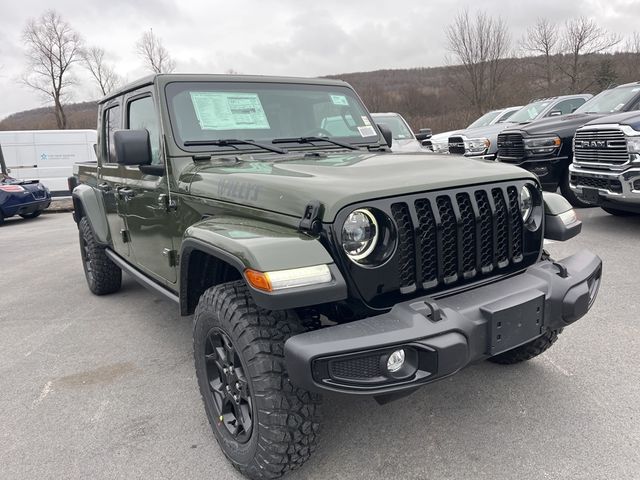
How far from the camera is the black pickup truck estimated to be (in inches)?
299

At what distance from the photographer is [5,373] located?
3.55 m

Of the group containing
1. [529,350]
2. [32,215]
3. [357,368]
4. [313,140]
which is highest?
[313,140]

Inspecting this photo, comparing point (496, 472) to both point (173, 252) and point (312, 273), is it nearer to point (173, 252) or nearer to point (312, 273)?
point (312, 273)

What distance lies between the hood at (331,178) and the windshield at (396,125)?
6.44 metres

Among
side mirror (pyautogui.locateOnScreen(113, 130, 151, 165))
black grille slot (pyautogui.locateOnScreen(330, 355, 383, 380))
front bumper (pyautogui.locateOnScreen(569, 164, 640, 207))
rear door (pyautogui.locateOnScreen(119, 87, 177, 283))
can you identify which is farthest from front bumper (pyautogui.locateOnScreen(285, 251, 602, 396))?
front bumper (pyautogui.locateOnScreen(569, 164, 640, 207))

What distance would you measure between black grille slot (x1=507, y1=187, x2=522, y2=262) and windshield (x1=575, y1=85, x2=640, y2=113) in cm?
610

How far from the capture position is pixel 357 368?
1.87m

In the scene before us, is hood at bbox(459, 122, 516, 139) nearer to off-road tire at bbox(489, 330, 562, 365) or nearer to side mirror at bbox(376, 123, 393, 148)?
side mirror at bbox(376, 123, 393, 148)

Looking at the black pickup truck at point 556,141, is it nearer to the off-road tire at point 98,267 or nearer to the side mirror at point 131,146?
the off-road tire at point 98,267

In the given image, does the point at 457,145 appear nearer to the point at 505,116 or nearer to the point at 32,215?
the point at 505,116

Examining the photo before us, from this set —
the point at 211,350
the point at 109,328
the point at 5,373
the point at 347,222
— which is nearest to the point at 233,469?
the point at 211,350

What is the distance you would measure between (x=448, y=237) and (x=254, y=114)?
1.63 meters

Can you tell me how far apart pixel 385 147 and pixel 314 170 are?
133cm

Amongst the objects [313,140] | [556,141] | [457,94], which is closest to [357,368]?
[313,140]
